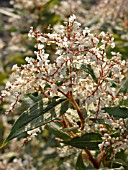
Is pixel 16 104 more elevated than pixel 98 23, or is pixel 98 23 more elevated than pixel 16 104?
pixel 98 23

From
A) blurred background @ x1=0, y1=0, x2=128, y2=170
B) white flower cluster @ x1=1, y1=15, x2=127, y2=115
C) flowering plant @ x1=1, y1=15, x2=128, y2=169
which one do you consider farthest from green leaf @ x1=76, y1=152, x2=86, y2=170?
blurred background @ x1=0, y1=0, x2=128, y2=170

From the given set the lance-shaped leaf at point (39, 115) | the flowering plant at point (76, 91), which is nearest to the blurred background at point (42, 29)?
the flowering plant at point (76, 91)

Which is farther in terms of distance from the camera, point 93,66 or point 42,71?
point 93,66

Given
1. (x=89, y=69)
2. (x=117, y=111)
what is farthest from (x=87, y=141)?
(x=89, y=69)

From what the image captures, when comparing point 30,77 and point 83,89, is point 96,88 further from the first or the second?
point 30,77

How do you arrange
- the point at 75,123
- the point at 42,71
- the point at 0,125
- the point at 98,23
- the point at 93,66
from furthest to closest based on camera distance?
the point at 98,23, the point at 0,125, the point at 75,123, the point at 93,66, the point at 42,71

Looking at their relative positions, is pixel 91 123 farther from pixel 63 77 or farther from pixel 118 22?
pixel 118 22

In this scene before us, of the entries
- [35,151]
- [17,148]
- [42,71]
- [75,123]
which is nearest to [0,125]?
[17,148]

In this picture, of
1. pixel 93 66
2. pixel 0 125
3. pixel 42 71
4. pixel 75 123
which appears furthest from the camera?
pixel 0 125

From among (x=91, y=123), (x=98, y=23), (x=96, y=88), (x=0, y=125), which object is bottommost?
(x=91, y=123)
